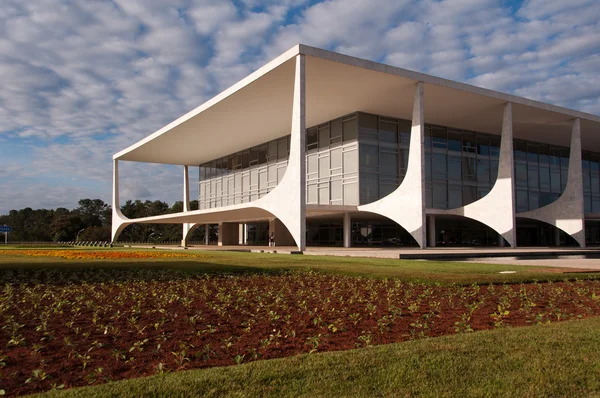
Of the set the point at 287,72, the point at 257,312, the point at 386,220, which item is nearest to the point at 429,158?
the point at 386,220

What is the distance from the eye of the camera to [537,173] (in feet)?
137

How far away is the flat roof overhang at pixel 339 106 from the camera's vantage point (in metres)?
25.8

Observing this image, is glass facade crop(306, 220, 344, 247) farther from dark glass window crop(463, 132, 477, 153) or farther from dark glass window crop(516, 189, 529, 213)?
dark glass window crop(516, 189, 529, 213)

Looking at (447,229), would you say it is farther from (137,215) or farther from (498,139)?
(137,215)

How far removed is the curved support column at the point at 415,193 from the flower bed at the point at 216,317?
51.0ft

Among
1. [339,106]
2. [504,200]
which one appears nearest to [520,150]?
[504,200]

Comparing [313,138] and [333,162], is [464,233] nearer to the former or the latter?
[333,162]

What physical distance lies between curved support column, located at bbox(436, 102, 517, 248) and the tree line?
174ft

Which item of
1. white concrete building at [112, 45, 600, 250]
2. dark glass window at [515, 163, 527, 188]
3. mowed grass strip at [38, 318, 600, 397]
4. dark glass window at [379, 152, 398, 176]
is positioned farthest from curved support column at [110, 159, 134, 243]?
mowed grass strip at [38, 318, 600, 397]

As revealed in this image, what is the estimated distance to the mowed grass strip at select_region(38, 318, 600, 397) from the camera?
3.86 metres

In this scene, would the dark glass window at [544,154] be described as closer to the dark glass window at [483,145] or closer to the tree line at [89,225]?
the dark glass window at [483,145]

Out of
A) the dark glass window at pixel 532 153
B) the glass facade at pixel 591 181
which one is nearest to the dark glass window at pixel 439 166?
the dark glass window at pixel 532 153

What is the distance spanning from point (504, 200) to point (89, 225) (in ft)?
243

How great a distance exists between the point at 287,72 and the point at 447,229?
70.6 ft
